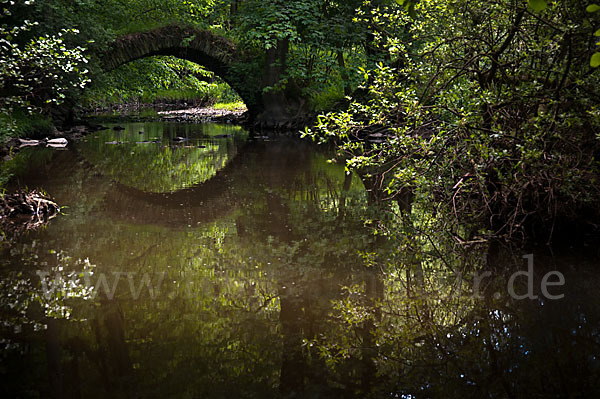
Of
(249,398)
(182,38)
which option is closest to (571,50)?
(249,398)

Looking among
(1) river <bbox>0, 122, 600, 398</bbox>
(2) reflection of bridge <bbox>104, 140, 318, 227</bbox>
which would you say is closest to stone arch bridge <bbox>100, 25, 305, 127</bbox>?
(2) reflection of bridge <bbox>104, 140, 318, 227</bbox>

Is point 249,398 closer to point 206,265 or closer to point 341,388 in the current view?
point 341,388

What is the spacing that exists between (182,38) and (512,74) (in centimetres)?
1663

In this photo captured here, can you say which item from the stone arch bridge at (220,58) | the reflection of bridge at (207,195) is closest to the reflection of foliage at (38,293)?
the reflection of bridge at (207,195)

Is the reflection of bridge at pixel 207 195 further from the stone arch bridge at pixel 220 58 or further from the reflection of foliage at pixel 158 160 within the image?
the stone arch bridge at pixel 220 58

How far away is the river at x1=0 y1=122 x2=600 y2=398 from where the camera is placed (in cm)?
275

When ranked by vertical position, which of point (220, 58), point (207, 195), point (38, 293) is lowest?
point (207, 195)

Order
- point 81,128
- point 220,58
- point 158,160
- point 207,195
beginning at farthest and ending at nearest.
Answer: point 220,58 → point 81,128 → point 158,160 → point 207,195

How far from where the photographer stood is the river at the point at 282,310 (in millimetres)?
2748

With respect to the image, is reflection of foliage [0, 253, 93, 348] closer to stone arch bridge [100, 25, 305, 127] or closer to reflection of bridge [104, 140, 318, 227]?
reflection of bridge [104, 140, 318, 227]

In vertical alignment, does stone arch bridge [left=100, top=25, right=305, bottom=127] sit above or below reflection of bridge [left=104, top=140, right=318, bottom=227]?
above

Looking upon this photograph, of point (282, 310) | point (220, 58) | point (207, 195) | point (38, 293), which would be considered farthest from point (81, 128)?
point (282, 310)

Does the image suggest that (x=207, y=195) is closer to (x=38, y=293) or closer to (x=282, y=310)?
(x=38, y=293)

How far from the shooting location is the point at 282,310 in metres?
3.63
